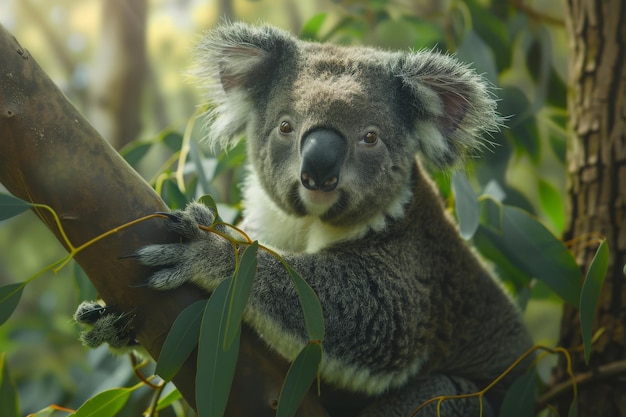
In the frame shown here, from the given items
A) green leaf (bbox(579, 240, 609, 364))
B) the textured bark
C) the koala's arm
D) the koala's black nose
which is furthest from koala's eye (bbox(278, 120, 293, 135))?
the textured bark

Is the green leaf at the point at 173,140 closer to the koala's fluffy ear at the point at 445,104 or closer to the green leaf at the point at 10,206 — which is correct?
the koala's fluffy ear at the point at 445,104

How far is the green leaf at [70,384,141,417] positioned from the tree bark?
51 centimetres

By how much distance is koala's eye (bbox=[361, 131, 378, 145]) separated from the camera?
6.40 ft

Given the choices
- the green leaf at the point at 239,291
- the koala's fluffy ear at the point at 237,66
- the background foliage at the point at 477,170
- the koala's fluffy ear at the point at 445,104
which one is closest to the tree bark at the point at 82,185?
the green leaf at the point at 239,291

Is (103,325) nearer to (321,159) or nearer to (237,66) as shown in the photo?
(321,159)

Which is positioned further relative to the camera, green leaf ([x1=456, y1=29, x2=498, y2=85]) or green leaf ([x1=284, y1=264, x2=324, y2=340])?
green leaf ([x1=456, y1=29, x2=498, y2=85])

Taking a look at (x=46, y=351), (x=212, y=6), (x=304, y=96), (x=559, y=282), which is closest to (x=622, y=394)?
(x=559, y=282)

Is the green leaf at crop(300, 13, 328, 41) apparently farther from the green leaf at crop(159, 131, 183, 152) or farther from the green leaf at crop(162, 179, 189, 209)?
the green leaf at crop(162, 179, 189, 209)

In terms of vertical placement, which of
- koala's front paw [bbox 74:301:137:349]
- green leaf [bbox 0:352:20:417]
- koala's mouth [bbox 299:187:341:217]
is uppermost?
koala's mouth [bbox 299:187:341:217]

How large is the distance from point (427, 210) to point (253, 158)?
628mm

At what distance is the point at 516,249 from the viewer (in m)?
2.29

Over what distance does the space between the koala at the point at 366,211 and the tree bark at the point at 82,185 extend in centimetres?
22

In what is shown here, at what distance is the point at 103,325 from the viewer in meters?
1.51

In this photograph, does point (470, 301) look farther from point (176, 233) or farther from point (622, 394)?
point (176, 233)
